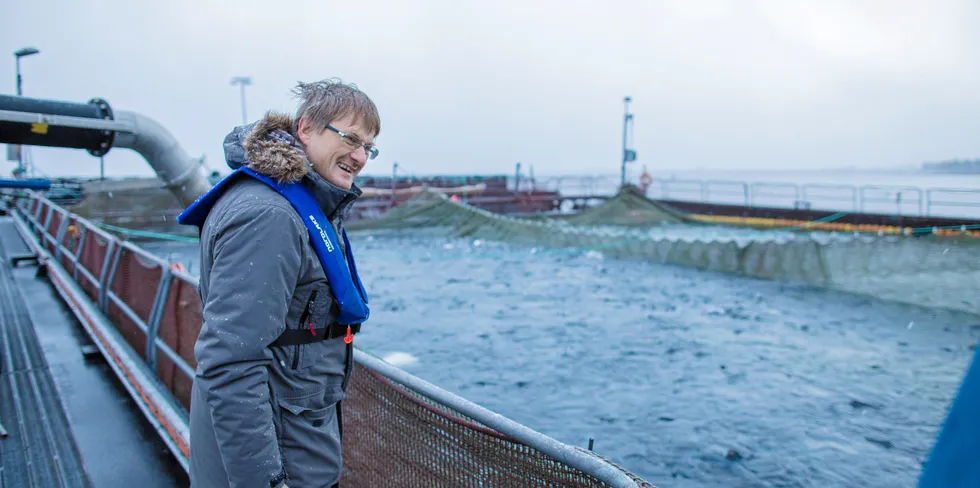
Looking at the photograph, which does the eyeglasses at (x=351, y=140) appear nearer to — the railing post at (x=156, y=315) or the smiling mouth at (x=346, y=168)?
the smiling mouth at (x=346, y=168)

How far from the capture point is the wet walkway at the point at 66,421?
3.81 m

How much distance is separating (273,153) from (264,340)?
52 cm

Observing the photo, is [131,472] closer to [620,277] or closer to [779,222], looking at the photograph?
[620,277]

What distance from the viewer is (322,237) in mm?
1826

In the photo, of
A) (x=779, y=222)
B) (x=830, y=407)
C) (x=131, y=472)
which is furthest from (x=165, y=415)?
(x=779, y=222)

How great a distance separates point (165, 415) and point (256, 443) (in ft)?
9.92

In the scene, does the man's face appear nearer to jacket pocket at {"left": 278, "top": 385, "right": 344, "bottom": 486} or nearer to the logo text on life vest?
the logo text on life vest

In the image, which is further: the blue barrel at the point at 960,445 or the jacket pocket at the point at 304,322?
the jacket pocket at the point at 304,322

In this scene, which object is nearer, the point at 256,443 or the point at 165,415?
the point at 256,443

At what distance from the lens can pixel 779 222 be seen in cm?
2239

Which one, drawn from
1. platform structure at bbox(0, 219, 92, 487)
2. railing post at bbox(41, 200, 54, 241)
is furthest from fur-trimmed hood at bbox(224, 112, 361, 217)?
railing post at bbox(41, 200, 54, 241)

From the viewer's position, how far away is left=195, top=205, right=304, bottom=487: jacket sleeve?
166 cm

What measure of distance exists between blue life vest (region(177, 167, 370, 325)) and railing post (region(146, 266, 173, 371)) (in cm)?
301

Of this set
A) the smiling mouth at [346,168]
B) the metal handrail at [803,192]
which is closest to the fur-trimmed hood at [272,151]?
the smiling mouth at [346,168]
